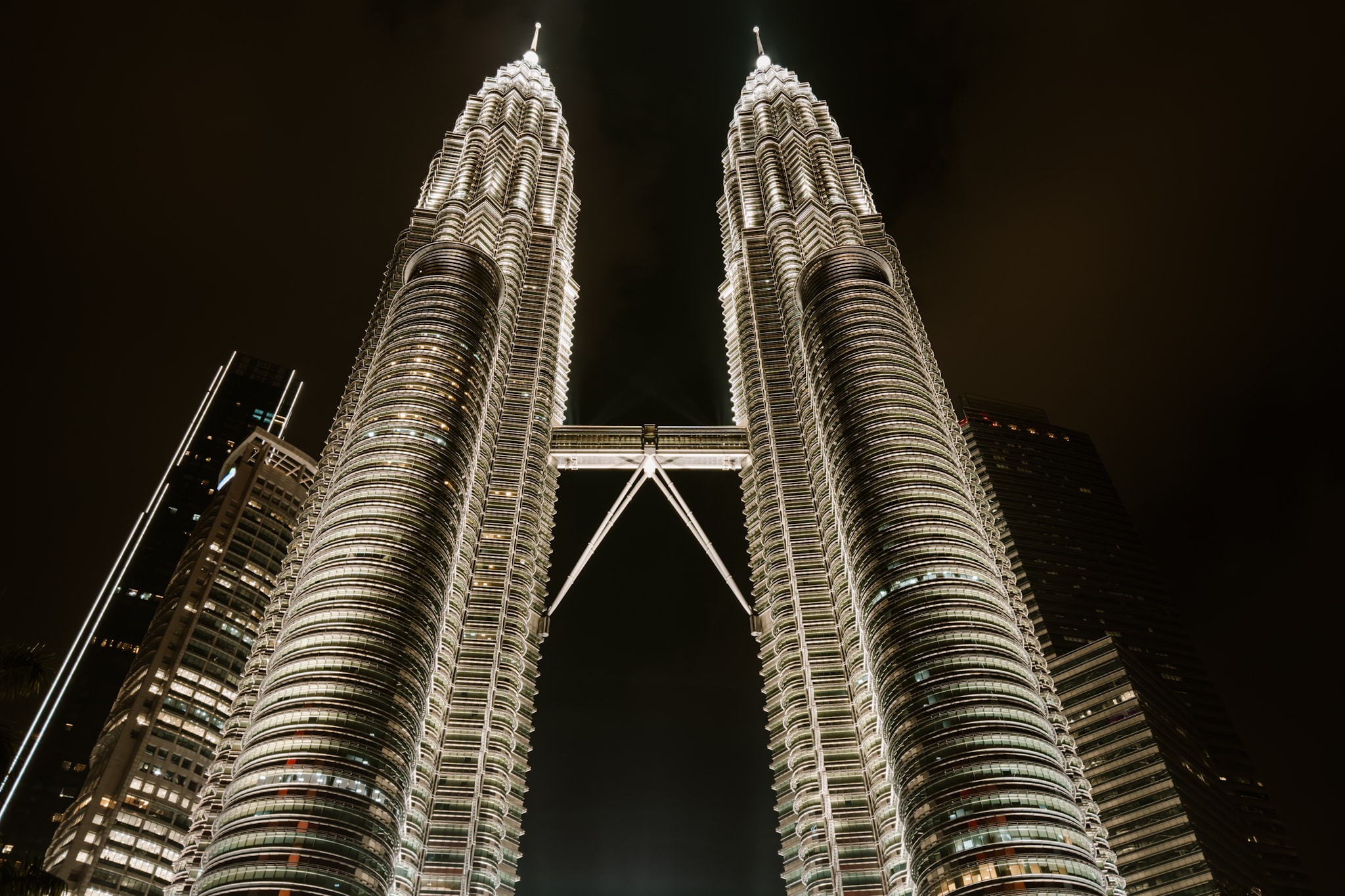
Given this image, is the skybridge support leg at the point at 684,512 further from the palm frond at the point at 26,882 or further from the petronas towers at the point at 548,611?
the palm frond at the point at 26,882

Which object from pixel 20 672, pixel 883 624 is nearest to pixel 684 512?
pixel 883 624

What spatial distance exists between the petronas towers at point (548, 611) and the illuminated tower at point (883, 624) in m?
0.38

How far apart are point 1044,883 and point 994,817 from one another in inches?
282

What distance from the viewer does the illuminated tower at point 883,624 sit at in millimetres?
102125

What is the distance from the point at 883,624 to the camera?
120750 millimetres

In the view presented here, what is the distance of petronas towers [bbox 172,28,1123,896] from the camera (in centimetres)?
10269

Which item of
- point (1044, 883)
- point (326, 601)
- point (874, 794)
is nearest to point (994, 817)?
point (1044, 883)

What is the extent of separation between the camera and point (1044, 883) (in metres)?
93.9

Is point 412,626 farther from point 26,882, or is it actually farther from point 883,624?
point 26,882

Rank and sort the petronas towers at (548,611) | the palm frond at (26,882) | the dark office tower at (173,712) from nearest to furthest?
the palm frond at (26,882) < the petronas towers at (548,611) < the dark office tower at (173,712)

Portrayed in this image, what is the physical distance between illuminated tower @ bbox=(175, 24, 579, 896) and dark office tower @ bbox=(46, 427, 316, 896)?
95.8ft

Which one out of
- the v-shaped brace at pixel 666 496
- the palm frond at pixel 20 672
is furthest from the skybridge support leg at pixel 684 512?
the palm frond at pixel 20 672

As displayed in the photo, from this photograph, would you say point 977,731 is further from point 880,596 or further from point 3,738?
point 3,738

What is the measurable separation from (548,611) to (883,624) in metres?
59.2
